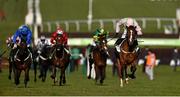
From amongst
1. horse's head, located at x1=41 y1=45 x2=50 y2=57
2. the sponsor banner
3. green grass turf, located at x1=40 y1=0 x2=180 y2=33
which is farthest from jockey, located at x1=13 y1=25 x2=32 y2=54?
green grass turf, located at x1=40 y1=0 x2=180 y2=33

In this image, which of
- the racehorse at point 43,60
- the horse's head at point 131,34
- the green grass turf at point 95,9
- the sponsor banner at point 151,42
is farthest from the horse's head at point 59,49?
the green grass turf at point 95,9

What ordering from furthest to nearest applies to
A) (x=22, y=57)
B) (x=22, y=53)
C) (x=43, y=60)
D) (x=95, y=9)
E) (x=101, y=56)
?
(x=95, y=9) → (x=43, y=60) → (x=101, y=56) → (x=22, y=57) → (x=22, y=53)

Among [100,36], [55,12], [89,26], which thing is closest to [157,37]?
[89,26]

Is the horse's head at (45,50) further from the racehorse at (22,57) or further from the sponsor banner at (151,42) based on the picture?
the sponsor banner at (151,42)

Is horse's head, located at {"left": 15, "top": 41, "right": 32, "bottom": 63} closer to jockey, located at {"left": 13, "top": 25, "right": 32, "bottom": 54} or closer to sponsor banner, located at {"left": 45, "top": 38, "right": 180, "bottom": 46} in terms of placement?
jockey, located at {"left": 13, "top": 25, "right": 32, "bottom": 54}

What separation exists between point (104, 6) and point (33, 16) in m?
30.6

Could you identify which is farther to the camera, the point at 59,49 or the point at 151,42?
the point at 151,42

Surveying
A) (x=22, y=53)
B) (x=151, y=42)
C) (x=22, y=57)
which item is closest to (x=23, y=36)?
(x=22, y=53)

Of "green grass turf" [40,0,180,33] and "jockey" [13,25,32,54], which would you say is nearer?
"jockey" [13,25,32,54]

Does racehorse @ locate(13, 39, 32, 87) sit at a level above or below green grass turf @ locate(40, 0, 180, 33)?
above

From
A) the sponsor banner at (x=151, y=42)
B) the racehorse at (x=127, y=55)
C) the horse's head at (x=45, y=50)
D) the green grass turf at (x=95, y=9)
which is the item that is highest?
the racehorse at (x=127, y=55)

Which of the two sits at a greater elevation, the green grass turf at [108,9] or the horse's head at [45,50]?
the horse's head at [45,50]

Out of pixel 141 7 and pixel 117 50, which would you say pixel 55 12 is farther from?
pixel 117 50

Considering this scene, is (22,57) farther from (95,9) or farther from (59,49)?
(95,9)
